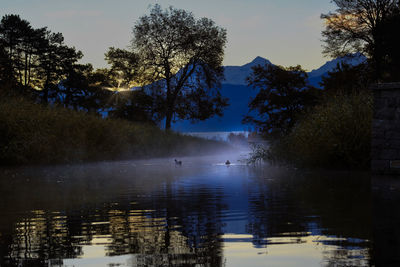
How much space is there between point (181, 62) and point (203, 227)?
4663 centimetres

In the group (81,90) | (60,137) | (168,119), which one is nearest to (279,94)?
(168,119)

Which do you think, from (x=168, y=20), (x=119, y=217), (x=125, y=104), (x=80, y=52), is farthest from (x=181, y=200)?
(x=80, y=52)

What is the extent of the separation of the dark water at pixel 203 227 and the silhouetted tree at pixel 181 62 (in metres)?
40.4

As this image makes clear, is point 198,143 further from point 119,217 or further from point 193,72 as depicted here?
point 119,217

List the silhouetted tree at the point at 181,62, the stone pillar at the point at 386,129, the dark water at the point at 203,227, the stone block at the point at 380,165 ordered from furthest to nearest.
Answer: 1. the silhouetted tree at the point at 181,62
2. the stone block at the point at 380,165
3. the stone pillar at the point at 386,129
4. the dark water at the point at 203,227

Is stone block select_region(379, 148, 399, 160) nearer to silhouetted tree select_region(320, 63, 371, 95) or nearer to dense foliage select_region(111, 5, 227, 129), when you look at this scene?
silhouetted tree select_region(320, 63, 371, 95)

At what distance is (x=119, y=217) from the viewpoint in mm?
8023

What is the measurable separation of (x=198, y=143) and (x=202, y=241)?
145ft

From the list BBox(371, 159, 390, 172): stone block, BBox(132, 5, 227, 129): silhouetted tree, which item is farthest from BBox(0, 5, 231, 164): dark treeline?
BBox(371, 159, 390, 172): stone block

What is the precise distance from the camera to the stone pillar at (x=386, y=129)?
16359 mm

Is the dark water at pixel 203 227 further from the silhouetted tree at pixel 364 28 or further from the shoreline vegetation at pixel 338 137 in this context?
the silhouetted tree at pixel 364 28

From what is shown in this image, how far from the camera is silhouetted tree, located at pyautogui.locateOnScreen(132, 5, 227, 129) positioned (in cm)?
5162

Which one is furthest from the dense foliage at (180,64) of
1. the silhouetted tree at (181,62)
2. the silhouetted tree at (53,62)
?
the silhouetted tree at (53,62)

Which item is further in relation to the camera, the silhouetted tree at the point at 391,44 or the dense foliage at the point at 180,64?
the dense foliage at the point at 180,64
